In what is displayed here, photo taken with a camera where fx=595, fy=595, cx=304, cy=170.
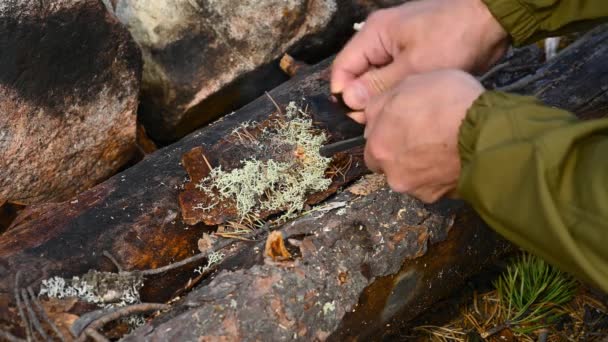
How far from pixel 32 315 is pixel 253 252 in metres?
0.79

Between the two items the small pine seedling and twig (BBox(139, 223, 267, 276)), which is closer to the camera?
twig (BBox(139, 223, 267, 276))

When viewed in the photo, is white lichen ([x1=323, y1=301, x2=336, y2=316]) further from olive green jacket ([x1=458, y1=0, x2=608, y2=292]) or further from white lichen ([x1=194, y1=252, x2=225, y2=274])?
olive green jacket ([x1=458, y1=0, x2=608, y2=292])

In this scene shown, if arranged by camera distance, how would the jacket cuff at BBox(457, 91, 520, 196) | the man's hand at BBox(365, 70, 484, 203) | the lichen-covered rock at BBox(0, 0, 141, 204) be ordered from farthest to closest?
the lichen-covered rock at BBox(0, 0, 141, 204) < the man's hand at BBox(365, 70, 484, 203) < the jacket cuff at BBox(457, 91, 520, 196)

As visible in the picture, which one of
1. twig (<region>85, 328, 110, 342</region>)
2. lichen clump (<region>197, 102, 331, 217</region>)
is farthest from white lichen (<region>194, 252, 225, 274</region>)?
twig (<region>85, 328, 110, 342</region>)

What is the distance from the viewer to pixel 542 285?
3.19m

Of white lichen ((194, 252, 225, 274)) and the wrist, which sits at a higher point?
the wrist

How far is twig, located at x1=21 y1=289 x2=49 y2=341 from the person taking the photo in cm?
199

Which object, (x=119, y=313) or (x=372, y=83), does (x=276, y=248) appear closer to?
(x=119, y=313)

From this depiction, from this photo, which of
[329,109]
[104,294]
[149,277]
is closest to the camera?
[104,294]

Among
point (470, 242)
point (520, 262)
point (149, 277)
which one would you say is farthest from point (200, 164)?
point (520, 262)

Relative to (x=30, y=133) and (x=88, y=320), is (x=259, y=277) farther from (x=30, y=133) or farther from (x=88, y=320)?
(x=30, y=133)

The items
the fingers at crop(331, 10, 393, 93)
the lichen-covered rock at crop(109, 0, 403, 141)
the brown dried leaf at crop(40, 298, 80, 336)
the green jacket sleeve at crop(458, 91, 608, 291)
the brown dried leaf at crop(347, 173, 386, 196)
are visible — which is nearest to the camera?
the green jacket sleeve at crop(458, 91, 608, 291)

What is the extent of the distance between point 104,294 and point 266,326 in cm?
63

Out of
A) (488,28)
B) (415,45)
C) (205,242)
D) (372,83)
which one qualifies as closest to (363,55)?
(372,83)
